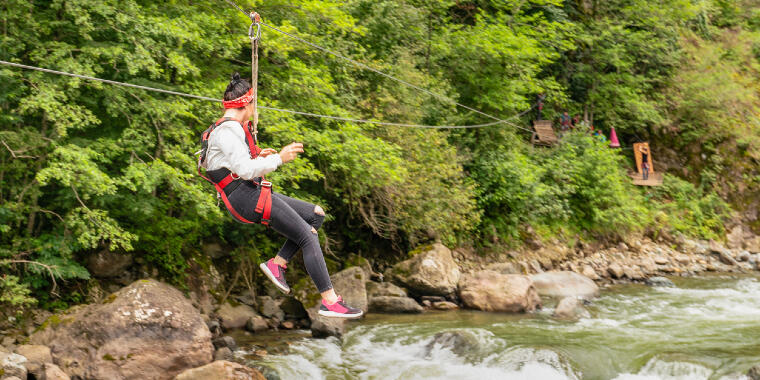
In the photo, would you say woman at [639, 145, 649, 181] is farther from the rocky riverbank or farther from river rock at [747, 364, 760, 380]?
river rock at [747, 364, 760, 380]

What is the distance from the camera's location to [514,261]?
1669cm

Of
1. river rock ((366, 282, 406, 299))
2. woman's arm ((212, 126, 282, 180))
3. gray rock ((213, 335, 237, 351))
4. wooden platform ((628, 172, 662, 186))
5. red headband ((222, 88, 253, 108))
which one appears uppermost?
red headband ((222, 88, 253, 108))

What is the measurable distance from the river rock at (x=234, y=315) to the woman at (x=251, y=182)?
6332mm

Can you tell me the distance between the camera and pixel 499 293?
13.0 m

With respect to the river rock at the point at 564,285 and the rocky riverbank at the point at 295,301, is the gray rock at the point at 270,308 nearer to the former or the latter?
the rocky riverbank at the point at 295,301

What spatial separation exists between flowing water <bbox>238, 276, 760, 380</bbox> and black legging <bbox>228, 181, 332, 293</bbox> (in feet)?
14.6

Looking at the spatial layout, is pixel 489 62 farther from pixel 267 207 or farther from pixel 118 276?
pixel 267 207

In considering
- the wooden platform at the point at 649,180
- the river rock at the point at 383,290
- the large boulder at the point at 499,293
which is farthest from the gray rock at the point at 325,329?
the wooden platform at the point at 649,180

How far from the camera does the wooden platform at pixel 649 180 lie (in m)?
21.1

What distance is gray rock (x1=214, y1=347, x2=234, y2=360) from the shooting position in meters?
9.41

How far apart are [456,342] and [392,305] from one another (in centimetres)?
244

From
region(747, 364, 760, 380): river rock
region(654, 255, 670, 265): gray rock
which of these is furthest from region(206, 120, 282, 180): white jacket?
region(654, 255, 670, 265): gray rock

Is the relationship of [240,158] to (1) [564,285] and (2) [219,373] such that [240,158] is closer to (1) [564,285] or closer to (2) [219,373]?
(2) [219,373]

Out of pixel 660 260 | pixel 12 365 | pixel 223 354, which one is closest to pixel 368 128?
pixel 223 354
